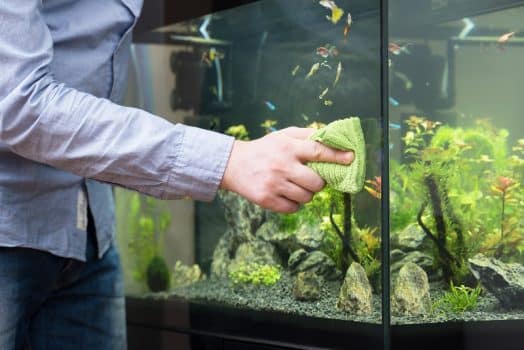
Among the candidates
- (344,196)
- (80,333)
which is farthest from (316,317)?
(80,333)

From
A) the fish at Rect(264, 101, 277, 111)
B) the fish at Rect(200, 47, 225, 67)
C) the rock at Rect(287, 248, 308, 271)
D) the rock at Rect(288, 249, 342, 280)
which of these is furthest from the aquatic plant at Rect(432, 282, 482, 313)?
the fish at Rect(200, 47, 225, 67)

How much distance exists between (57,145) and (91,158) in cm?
5

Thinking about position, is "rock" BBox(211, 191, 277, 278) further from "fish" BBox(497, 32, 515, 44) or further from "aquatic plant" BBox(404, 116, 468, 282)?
"fish" BBox(497, 32, 515, 44)

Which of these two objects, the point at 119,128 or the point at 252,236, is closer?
the point at 119,128

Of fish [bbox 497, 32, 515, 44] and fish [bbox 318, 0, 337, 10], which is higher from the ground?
fish [bbox 318, 0, 337, 10]

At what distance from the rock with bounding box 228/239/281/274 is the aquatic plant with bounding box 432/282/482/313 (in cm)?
44

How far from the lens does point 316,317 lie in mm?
1651

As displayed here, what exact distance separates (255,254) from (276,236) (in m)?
0.09

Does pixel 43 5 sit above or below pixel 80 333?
above

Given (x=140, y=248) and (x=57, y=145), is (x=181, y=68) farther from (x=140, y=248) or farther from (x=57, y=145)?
(x=57, y=145)

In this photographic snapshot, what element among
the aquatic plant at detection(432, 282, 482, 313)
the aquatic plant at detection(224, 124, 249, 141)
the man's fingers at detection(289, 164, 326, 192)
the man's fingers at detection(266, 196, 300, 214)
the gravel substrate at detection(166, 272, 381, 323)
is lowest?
the gravel substrate at detection(166, 272, 381, 323)

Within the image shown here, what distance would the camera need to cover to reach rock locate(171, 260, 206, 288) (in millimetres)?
2061

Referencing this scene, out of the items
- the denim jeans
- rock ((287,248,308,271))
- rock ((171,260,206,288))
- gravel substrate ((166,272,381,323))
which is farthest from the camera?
rock ((171,260,206,288))

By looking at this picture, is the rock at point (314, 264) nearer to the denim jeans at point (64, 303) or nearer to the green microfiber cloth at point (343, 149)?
the denim jeans at point (64, 303)
